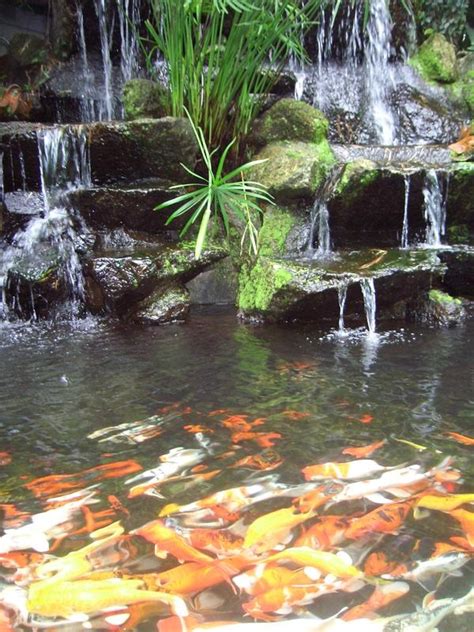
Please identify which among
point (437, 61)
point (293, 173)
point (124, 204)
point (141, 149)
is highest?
point (437, 61)

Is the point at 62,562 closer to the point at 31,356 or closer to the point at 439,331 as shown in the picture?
the point at 31,356

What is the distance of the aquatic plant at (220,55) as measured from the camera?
15.9 feet

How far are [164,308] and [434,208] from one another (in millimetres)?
2687

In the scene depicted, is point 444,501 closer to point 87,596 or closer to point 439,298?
point 87,596

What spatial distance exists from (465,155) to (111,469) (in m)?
5.00

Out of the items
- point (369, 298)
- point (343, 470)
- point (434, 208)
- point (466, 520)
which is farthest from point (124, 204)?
point (466, 520)

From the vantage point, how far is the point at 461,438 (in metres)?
2.30

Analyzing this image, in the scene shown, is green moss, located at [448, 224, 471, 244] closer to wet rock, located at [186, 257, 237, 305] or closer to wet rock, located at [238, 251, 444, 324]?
wet rock, located at [238, 251, 444, 324]

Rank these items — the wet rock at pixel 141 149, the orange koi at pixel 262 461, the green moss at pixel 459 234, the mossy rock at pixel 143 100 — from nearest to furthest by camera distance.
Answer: the orange koi at pixel 262 461
the wet rock at pixel 141 149
the green moss at pixel 459 234
the mossy rock at pixel 143 100

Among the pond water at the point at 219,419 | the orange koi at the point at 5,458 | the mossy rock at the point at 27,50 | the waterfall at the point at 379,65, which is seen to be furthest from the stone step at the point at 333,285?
the mossy rock at the point at 27,50

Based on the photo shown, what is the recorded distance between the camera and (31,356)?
3.61 meters

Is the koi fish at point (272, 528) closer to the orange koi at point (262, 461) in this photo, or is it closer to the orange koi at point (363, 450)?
the orange koi at point (262, 461)

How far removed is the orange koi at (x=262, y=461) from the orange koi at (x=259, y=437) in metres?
0.10

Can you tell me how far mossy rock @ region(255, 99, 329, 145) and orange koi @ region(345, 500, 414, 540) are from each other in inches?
190
